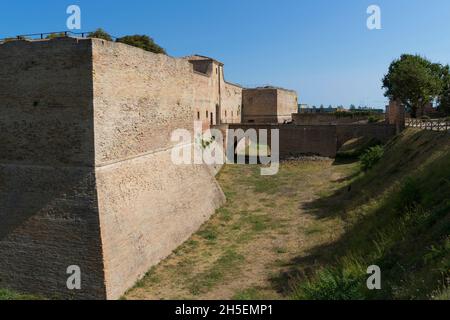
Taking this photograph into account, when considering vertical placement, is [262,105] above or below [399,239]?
above

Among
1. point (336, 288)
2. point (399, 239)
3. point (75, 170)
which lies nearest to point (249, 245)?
point (399, 239)

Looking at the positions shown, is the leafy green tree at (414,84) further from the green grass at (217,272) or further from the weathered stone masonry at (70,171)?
the weathered stone masonry at (70,171)

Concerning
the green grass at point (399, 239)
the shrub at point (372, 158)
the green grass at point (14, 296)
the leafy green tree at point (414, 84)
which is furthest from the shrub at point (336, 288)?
the leafy green tree at point (414, 84)

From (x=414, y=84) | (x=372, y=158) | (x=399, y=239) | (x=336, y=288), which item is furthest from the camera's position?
(x=414, y=84)

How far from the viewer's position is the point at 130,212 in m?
11.3

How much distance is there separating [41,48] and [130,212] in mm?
4747

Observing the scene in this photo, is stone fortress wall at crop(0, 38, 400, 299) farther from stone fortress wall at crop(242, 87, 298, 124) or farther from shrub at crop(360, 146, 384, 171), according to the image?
stone fortress wall at crop(242, 87, 298, 124)

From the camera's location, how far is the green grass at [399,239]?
6.58 m

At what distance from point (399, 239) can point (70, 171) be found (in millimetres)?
7780

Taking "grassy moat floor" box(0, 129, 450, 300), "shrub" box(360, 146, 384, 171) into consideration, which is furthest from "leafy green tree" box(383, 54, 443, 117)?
"grassy moat floor" box(0, 129, 450, 300)

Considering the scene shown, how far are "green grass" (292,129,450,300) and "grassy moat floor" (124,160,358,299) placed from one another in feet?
3.53

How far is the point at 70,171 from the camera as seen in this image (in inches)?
407

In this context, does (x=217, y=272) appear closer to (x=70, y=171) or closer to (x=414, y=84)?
(x=70, y=171)
